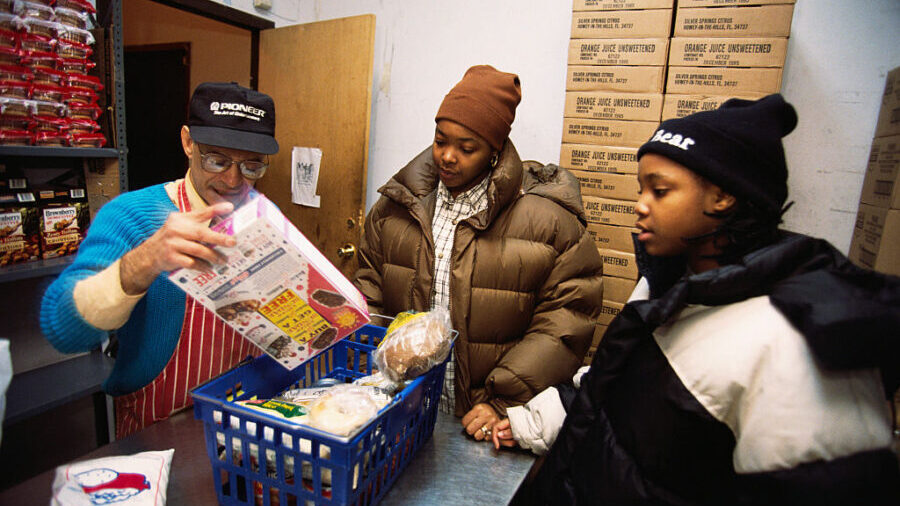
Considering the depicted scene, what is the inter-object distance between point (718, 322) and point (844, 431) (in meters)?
0.20

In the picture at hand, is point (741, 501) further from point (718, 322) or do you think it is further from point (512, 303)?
point (512, 303)

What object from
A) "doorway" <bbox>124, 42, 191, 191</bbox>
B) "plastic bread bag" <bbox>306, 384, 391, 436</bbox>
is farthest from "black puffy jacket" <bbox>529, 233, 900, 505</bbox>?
"doorway" <bbox>124, 42, 191, 191</bbox>

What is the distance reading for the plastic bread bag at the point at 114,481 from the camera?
2.41ft

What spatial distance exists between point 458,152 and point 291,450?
1.05m

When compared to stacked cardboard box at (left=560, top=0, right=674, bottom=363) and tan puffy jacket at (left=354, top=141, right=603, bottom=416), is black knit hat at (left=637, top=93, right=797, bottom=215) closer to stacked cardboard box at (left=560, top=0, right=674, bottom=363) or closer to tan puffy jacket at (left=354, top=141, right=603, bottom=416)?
tan puffy jacket at (left=354, top=141, right=603, bottom=416)

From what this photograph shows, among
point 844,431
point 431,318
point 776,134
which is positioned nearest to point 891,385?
point 844,431

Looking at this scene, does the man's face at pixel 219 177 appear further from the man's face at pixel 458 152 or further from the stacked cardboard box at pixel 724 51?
the stacked cardboard box at pixel 724 51

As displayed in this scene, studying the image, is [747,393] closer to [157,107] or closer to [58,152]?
[58,152]

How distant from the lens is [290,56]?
9.03 ft

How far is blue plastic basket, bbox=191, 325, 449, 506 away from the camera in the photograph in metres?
0.69

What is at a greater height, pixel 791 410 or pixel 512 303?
pixel 791 410

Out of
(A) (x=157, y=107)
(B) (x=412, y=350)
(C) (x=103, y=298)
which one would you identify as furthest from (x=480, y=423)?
(A) (x=157, y=107)

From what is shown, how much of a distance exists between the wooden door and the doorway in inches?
62.1

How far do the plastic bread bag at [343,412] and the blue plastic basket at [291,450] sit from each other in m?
0.02
